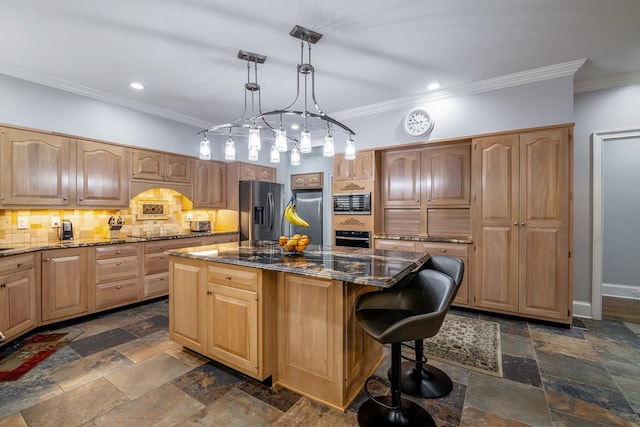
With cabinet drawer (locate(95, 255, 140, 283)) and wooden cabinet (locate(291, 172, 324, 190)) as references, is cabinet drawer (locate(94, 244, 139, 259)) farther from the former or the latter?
wooden cabinet (locate(291, 172, 324, 190))

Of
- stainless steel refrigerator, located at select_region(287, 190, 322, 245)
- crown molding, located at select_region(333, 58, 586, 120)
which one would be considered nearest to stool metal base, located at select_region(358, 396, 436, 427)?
crown molding, located at select_region(333, 58, 586, 120)

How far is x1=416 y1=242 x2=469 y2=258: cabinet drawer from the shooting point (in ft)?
11.6

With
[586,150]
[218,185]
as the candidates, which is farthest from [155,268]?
[586,150]

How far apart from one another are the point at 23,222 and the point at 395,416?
4.19 m

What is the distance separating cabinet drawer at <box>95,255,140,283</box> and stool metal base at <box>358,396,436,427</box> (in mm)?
3247

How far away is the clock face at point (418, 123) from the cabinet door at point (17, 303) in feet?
14.7

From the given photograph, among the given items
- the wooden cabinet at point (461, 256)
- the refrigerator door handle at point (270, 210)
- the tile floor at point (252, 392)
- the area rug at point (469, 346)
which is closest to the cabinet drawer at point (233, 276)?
the tile floor at point (252, 392)

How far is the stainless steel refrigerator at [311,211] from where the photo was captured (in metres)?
6.00

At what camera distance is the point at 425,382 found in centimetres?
210

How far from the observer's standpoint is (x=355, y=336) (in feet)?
6.38

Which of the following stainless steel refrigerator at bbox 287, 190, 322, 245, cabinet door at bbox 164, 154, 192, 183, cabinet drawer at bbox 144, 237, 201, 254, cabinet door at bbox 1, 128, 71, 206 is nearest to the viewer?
cabinet door at bbox 1, 128, 71, 206

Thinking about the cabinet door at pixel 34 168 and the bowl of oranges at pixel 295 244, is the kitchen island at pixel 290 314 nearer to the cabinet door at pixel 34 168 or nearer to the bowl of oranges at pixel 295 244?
the bowl of oranges at pixel 295 244

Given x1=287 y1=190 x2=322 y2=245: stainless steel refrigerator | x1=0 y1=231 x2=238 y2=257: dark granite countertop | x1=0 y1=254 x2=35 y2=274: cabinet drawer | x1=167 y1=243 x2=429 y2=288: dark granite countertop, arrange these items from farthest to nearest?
x1=287 y1=190 x2=322 y2=245: stainless steel refrigerator → x1=0 y1=231 x2=238 y2=257: dark granite countertop → x1=0 y1=254 x2=35 y2=274: cabinet drawer → x1=167 y1=243 x2=429 y2=288: dark granite countertop

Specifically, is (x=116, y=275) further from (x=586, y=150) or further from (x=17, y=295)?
(x=586, y=150)
